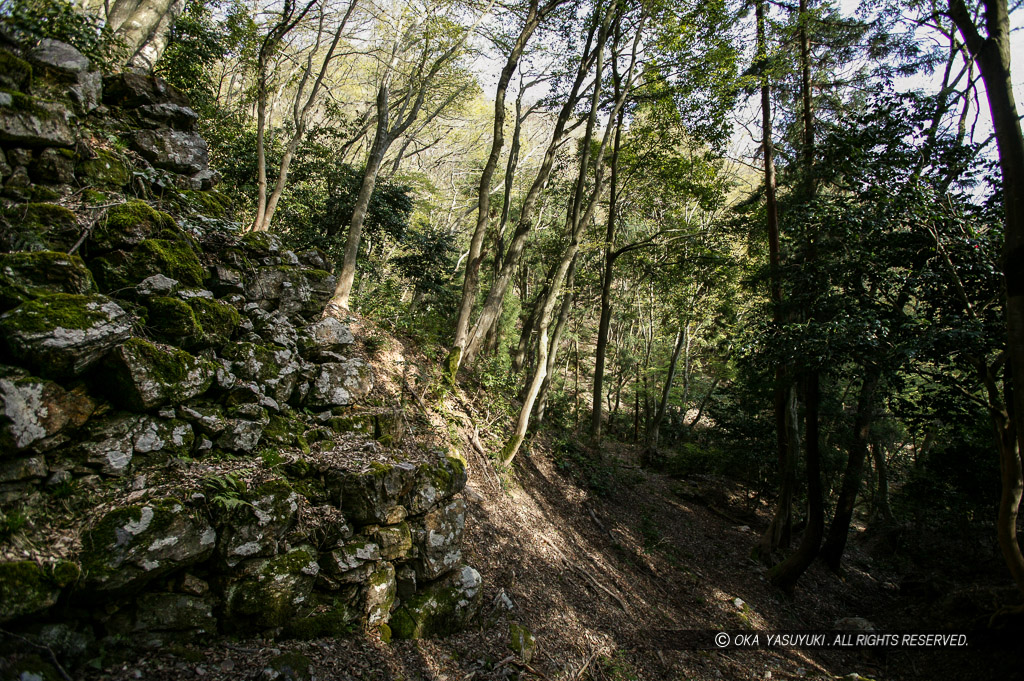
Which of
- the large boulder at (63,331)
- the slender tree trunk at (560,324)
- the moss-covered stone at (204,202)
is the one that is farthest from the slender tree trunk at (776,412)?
the large boulder at (63,331)

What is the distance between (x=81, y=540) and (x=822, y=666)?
384 inches

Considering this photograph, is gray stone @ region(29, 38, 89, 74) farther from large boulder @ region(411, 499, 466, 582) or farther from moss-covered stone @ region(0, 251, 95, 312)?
large boulder @ region(411, 499, 466, 582)

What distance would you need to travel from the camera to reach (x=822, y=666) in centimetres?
741

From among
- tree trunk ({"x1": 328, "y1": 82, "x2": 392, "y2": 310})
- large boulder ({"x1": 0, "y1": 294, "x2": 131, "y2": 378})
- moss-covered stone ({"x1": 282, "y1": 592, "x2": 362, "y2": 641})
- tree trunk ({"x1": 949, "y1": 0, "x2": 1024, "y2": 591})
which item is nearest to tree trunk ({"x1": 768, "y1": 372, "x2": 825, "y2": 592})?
tree trunk ({"x1": 949, "y1": 0, "x2": 1024, "y2": 591})

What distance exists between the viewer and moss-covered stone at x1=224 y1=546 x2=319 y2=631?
12.2 feet

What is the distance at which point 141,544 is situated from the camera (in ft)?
10.8

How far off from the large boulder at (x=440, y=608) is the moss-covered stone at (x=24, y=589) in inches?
107

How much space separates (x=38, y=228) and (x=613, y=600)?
8364 mm

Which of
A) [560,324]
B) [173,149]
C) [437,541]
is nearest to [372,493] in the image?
[437,541]

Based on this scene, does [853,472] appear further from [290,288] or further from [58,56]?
[58,56]

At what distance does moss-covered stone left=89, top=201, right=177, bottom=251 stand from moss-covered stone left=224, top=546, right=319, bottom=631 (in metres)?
3.36

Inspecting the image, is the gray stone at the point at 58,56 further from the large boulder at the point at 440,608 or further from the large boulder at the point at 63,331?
the large boulder at the point at 440,608

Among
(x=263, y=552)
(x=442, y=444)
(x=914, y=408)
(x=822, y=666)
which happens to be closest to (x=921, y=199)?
(x=914, y=408)

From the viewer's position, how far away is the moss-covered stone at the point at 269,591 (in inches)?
147
